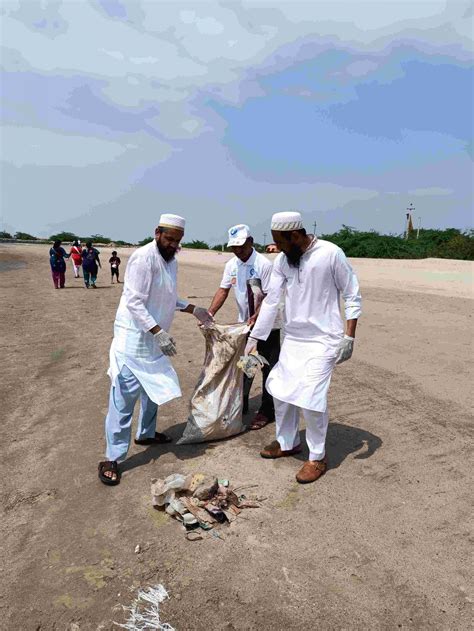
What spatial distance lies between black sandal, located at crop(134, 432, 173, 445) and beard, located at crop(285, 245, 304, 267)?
1915mm

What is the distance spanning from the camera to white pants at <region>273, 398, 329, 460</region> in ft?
12.0

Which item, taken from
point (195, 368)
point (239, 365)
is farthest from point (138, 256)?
point (195, 368)

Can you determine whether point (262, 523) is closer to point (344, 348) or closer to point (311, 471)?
point (311, 471)

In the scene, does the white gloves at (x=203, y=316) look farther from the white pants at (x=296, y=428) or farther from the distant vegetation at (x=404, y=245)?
the distant vegetation at (x=404, y=245)

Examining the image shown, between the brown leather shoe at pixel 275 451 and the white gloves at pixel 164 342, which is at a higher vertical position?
the white gloves at pixel 164 342

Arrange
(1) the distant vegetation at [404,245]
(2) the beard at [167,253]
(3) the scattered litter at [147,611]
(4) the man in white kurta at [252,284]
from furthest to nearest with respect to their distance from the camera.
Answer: (1) the distant vegetation at [404,245] → (4) the man in white kurta at [252,284] → (2) the beard at [167,253] → (3) the scattered litter at [147,611]

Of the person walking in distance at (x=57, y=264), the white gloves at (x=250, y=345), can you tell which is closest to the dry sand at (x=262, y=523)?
the white gloves at (x=250, y=345)

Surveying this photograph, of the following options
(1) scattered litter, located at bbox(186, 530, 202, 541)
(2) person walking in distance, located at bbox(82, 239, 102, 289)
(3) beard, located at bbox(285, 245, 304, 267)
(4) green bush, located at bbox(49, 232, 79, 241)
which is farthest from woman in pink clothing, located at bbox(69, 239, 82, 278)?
(4) green bush, located at bbox(49, 232, 79, 241)

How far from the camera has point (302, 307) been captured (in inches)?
144

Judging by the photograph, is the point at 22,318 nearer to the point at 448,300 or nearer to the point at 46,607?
the point at 46,607

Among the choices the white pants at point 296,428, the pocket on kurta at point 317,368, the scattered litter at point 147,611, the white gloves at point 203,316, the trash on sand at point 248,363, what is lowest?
the scattered litter at point 147,611

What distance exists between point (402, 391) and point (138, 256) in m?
3.49

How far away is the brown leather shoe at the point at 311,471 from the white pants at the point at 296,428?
43 mm

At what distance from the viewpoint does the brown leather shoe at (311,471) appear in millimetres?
3596
